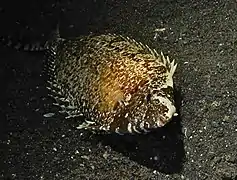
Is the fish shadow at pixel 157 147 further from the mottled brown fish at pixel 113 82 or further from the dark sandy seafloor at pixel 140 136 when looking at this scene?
the mottled brown fish at pixel 113 82

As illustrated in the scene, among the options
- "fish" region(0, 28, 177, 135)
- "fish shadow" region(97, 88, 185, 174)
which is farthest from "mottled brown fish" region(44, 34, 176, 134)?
"fish shadow" region(97, 88, 185, 174)

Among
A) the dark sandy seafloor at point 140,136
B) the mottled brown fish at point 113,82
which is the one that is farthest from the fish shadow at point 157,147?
the mottled brown fish at point 113,82

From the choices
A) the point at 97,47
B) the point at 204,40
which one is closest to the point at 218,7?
the point at 204,40

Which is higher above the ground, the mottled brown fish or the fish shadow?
the mottled brown fish

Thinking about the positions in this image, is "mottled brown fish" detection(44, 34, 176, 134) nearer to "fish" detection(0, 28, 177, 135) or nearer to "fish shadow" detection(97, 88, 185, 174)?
"fish" detection(0, 28, 177, 135)

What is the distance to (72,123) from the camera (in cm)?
180

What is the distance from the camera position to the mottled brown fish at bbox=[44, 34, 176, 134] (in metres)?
1.58

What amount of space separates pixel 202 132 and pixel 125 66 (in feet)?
1.18

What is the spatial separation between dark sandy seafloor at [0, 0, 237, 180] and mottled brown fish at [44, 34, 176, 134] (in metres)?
0.10

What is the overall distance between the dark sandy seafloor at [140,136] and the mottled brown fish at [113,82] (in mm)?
100

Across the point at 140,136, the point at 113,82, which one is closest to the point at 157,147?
the point at 140,136

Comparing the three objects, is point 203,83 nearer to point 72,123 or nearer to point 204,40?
point 204,40

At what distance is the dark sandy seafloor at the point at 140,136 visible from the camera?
1685 millimetres

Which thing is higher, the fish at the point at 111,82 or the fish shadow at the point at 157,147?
the fish at the point at 111,82
